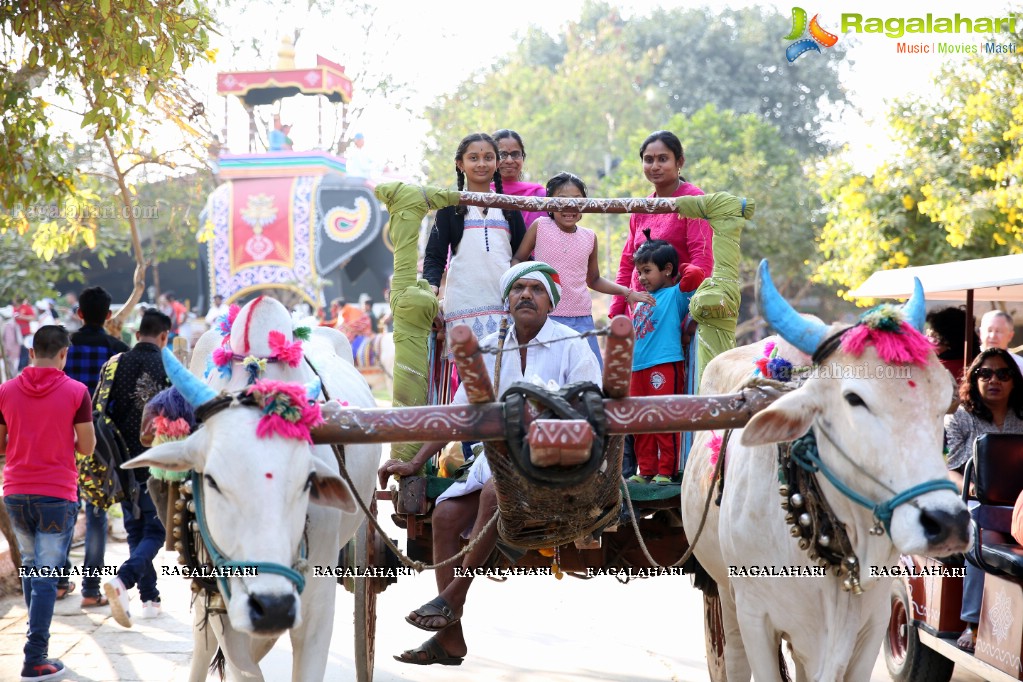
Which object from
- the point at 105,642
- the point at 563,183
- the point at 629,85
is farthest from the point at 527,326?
the point at 629,85

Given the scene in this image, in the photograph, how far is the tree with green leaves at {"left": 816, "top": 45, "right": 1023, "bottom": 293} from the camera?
1082 cm

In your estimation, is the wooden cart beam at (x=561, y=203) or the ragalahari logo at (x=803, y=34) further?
the ragalahari logo at (x=803, y=34)

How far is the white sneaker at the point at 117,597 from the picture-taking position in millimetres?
6273

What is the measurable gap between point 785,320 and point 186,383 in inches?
75.6

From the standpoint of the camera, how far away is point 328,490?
11.1ft

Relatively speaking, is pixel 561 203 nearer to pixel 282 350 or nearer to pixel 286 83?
pixel 282 350

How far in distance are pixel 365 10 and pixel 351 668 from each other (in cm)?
2552

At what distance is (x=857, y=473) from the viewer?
10.6 ft

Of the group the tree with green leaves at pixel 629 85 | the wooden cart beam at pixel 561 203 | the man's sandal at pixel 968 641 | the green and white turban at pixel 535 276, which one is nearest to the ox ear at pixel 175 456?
the green and white turban at pixel 535 276

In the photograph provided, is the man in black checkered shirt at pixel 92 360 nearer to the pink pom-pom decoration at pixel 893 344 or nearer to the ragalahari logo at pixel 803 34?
the pink pom-pom decoration at pixel 893 344


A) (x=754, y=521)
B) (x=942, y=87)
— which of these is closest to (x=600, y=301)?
(x=942, y=87)

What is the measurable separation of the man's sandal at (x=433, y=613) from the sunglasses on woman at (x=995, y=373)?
9.87 ft

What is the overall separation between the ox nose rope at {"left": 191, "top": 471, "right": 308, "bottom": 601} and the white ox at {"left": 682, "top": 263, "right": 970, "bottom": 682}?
139 cm

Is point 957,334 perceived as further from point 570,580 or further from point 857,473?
point 857,473
